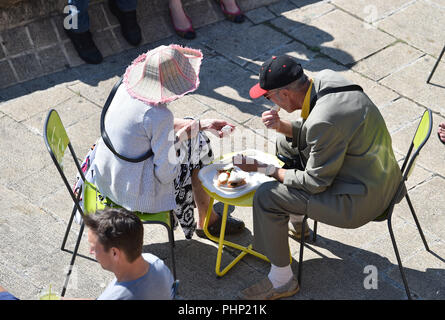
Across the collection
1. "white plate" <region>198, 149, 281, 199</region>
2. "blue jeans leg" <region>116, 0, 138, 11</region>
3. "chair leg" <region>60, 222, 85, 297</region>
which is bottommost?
"chair leg" <region>60, 222, 85, 297</region>

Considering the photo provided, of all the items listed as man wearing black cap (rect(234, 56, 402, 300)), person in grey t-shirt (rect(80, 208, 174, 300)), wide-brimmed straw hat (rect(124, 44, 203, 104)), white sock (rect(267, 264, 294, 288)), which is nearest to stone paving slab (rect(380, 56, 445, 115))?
man wearing black cap (rect(234, 56, 402, 300))

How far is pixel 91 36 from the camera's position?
631cm

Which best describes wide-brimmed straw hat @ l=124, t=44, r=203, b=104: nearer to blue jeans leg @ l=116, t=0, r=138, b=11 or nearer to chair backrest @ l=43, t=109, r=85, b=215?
chair backrest @ l=43, t=109, r=85, b=215

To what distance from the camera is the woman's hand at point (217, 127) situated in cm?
416

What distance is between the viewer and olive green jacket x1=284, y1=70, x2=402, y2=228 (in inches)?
141

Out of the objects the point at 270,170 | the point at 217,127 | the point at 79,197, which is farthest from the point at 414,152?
the point at 79,197

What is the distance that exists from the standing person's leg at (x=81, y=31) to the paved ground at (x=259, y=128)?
12cm

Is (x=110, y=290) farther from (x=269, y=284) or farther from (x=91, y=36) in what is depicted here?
(x=91, y=36)

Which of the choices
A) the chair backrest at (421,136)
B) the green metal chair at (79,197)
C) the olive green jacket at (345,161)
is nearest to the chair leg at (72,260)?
the green metal chair at (79,197)

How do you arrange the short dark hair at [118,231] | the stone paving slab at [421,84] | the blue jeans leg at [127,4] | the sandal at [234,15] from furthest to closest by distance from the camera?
the sandal at [234,15] < the blue jeans leg at [127,4] < the stone paving slab at [421,84] < the short dark hair at [118,231]

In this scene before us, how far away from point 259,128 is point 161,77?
1.88 m

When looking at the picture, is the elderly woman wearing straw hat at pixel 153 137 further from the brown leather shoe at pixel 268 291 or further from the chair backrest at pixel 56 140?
the brown leather shoe at pixel 268 291

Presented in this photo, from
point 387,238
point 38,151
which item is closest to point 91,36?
point 38,151

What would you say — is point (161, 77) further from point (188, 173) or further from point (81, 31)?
point (81, 31)
